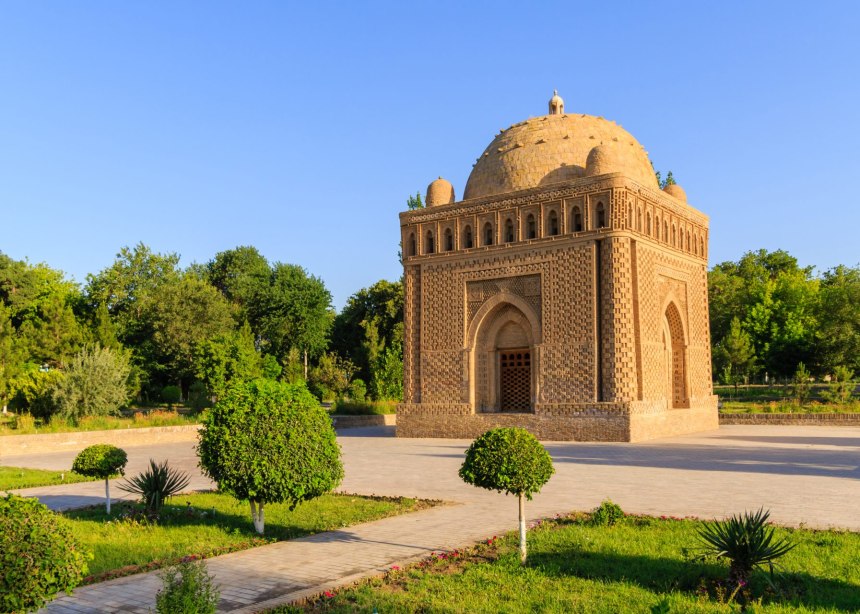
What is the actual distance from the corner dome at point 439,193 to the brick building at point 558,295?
58 millimetres

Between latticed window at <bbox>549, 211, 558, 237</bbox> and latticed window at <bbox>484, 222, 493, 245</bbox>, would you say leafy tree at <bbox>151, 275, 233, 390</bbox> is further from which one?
latticed window at <bbox>549, 211, 558, 237</bbox>

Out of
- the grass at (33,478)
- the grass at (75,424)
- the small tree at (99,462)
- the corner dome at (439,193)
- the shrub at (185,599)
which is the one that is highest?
the corner dome at (439,193)

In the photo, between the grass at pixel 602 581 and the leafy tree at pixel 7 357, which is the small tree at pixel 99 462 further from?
the leafy tree at pixel 7 357

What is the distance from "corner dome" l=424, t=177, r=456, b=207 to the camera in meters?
24.9

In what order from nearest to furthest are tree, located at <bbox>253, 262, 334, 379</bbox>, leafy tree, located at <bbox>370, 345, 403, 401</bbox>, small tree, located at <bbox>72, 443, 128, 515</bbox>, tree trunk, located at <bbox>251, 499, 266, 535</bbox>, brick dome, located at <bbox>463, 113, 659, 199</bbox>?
tree trunk, located at <bbox>251, 499, 266, 535</bbox> < small tree, located at <bbox>72, 443, 128, 515</bbox> < brick dome, located at <bbox>463, 113, 659, 199</bbox> < leafy tree, located at <bbox>370, 345, 403, 401</bbox> < tree, located at <bbox>253, 262, 334, 379</bbox>

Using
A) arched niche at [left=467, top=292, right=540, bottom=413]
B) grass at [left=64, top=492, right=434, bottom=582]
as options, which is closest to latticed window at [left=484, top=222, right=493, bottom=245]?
arched niche at [left=467, top=292, right=540, bottom=413]

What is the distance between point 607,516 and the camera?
8.34 m

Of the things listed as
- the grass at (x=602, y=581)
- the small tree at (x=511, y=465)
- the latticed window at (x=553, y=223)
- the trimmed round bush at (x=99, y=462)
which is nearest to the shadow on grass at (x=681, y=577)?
the grass at (x=602, y=581)

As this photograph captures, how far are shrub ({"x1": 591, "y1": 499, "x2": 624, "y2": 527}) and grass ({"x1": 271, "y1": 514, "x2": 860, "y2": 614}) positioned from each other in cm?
67

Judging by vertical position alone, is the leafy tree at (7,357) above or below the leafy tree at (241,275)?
below

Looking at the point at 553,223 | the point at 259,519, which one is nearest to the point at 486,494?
the point at 259,519

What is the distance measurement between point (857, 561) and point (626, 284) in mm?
14524

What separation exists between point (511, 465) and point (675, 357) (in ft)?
65.1

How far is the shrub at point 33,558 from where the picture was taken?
3973mm
